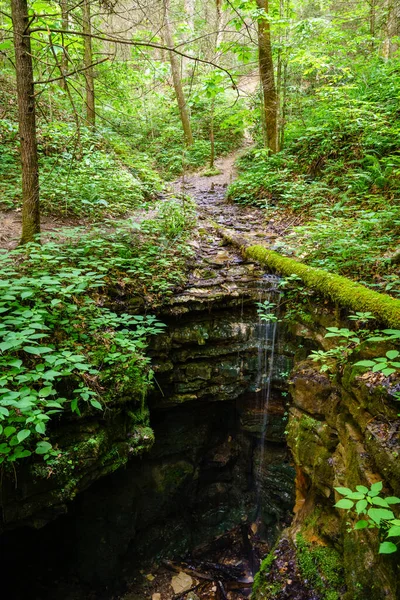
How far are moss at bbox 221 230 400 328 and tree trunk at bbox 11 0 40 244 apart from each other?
11.1ft

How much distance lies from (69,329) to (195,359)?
2092 mm

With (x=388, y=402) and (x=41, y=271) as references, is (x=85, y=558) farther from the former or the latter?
(x=388, y=402)

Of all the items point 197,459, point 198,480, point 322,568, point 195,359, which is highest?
point 195,359

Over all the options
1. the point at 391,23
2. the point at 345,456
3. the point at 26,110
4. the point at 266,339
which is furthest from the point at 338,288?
the point at 391,23

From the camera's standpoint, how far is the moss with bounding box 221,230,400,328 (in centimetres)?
314

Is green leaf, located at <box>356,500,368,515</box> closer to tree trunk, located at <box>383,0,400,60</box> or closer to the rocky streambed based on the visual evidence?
the rocky streambed

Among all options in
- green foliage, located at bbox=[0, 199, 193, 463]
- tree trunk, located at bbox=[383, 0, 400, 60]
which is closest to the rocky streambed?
green foliage, located at bbox=[0, 199, 193, 463]

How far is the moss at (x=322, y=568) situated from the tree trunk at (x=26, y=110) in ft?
15.4

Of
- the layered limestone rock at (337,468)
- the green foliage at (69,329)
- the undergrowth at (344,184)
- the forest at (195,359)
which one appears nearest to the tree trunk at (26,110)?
the forest at (195,359)

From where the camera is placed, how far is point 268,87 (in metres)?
9.10

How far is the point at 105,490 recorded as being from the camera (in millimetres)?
4824

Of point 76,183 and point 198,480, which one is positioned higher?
point 76,183

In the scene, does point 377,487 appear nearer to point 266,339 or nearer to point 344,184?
point 266,339

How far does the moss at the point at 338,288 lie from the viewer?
314 cm
